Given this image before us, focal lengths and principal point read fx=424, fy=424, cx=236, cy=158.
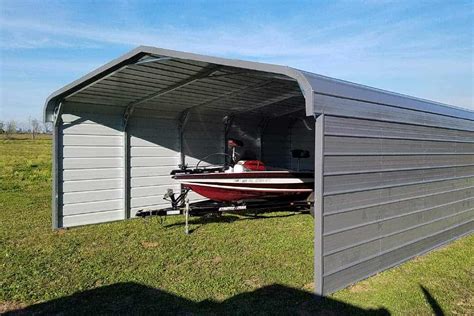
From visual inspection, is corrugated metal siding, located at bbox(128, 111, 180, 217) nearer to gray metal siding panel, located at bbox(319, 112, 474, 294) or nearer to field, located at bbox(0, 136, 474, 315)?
field, located at bbox(0, 136, 474, 315)

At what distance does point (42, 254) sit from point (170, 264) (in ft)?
6.11

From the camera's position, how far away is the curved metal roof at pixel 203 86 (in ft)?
15.0

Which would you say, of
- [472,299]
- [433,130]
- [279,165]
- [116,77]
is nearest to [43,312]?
[116,77]

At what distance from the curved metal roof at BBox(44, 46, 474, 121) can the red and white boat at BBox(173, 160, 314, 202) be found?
1434 mm

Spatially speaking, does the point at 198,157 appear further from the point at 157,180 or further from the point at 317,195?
the point at 317,195

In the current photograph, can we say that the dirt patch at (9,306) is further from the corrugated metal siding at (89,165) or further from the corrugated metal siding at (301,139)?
the corrugated metal siding at (301,139)

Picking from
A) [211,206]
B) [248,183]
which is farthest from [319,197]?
[248,183]

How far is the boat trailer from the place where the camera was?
693cm

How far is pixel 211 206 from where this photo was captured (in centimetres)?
739

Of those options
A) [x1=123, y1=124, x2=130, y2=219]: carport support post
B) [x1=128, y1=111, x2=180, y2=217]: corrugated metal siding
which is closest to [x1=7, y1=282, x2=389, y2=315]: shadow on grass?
[x1=123, y1=124, x2=130, y2=219]: carport support post

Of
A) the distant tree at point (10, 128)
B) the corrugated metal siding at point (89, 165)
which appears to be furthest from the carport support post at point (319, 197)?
the distant tree at point (10, 128)

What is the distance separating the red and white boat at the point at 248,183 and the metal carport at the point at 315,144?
1.43 m

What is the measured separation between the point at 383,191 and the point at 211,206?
3.20m

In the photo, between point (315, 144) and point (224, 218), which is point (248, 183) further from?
point (315, 144)
